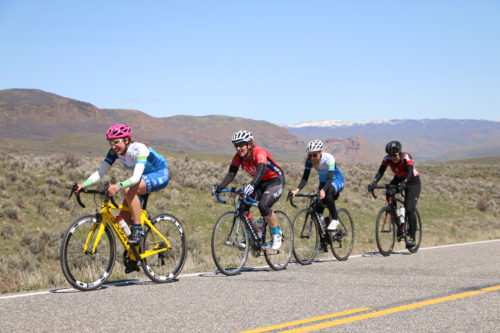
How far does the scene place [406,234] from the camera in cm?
1221

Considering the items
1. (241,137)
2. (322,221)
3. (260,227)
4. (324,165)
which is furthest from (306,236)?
(241,137)

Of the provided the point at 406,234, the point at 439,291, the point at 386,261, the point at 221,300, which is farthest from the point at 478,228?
the point at 221,300

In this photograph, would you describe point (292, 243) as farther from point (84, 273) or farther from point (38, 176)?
point (38, 176)

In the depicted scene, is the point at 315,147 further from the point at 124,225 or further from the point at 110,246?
the point at 110,246

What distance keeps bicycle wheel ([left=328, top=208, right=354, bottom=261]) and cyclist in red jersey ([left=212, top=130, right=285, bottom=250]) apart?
2148 millimetres

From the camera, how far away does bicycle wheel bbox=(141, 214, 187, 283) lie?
805 centimetres

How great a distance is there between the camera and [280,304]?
21.2ft

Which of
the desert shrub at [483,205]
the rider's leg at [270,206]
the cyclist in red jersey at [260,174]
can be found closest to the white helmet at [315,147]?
the cyclist in red jersey at [260,174]

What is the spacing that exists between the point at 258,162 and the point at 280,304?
290 centimetres

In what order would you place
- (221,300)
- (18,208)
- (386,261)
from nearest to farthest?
(221,300) < (386,261) < (18,208)

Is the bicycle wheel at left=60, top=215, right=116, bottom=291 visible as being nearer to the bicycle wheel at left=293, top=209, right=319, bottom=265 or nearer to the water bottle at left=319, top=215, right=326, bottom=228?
the bicycle wheel at left=293, top=209, right=319, bottom=265

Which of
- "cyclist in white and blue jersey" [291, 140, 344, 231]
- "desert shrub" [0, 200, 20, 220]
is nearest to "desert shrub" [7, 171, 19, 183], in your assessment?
"desert shrub" [0, 200, 20, 220]

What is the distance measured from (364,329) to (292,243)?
4717 millimetres

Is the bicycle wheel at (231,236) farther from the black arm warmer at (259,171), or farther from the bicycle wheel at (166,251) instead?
the black arm warmer at (259,171)
